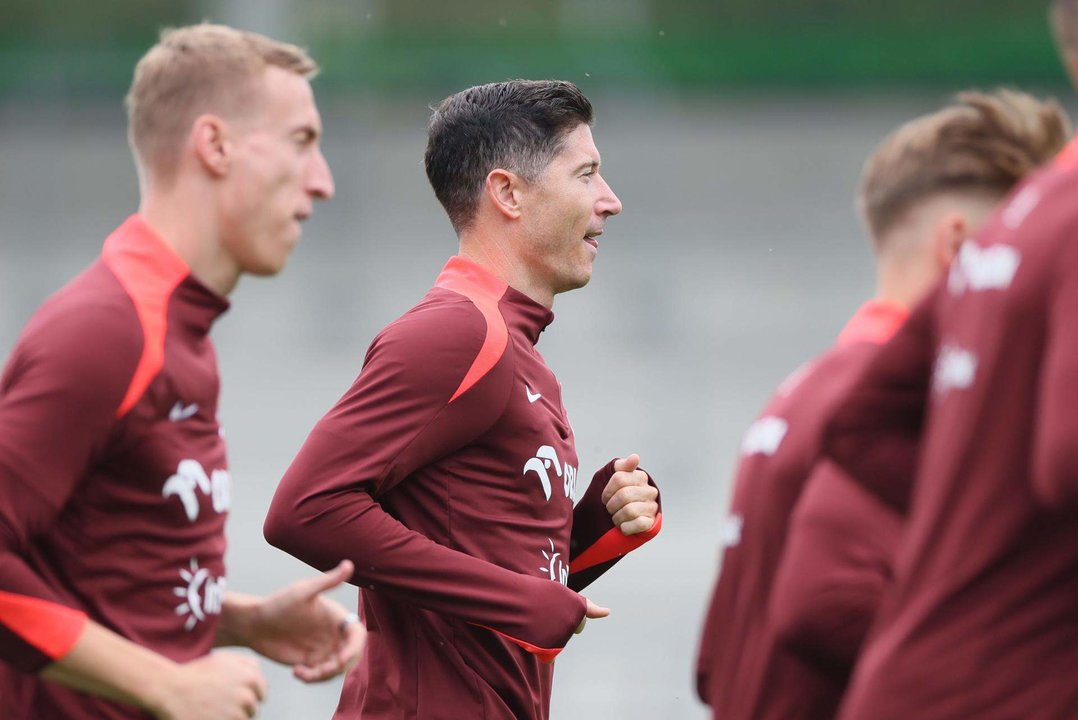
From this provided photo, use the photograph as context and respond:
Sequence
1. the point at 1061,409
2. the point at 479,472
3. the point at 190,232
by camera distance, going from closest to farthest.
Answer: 1. the point at 1061,409
2. the point at 190,232
3. the point at 479,472

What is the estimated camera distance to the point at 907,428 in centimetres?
230

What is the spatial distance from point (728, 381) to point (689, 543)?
229 centimetres

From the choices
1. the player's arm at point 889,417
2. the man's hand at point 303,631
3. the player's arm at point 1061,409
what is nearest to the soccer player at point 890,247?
the player's arm at point 889,417

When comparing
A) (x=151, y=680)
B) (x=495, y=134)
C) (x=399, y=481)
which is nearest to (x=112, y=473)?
(x=151, y=680)

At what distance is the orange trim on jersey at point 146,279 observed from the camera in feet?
8.30

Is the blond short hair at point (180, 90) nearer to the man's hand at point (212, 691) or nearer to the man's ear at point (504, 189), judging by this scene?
the man's hand at point (212, 691)

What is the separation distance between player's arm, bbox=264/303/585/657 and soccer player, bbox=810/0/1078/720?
1.32 m

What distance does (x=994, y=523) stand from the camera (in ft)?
6.40

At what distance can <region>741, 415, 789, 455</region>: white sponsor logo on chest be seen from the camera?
2.69 meters

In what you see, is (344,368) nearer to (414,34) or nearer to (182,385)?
(414,34)

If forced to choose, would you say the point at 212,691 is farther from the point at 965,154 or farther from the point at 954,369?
the point at 965,154

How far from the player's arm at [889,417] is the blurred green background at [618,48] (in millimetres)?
12150

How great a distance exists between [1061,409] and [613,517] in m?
2.09

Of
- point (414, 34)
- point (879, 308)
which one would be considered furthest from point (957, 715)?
point (414, 34)
